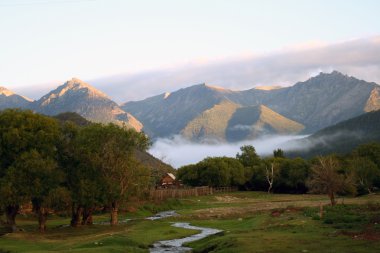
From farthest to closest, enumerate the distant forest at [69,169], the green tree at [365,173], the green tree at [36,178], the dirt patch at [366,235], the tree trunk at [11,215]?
the green tree at [365,173] < the tree trunk at [11,215] < the distant forest at [69,169] < the green tree at [36,178] < the dirt patch at [366,235]

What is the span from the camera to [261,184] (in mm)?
181250

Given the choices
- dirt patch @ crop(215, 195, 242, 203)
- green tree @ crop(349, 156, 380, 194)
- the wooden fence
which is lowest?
dirt patch @ crop(215, 195, 242, 203)

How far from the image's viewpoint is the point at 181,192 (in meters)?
142

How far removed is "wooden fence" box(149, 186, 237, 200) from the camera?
127 meters

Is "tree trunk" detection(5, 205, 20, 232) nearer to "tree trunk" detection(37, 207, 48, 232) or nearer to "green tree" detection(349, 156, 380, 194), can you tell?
"tree trunk" detection(37, 207, 48, 232)

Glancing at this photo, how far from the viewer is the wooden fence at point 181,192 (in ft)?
415

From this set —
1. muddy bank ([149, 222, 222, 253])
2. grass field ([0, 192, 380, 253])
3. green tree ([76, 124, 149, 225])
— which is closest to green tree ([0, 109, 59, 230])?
green tree ([76, 124, 149, 225])

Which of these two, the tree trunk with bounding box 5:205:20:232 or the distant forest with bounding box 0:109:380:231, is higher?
the distant forest with bounding box 0:109:380:231

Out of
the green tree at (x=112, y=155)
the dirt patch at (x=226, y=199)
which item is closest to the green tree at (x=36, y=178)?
the green tree at (x=112, y=155)

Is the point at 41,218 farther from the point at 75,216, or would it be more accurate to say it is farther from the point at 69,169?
the point at 69,169

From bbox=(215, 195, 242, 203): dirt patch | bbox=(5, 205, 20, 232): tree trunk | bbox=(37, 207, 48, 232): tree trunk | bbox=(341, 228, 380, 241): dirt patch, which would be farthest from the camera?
bbox=(215, 195, 242, 203): dirt patch

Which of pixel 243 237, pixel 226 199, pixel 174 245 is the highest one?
pixel 226 199

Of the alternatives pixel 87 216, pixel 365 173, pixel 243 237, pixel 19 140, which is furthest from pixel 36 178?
pixel 365 173

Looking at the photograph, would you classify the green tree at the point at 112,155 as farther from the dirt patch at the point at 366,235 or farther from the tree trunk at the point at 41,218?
the dirt patch at the point at 366,235
